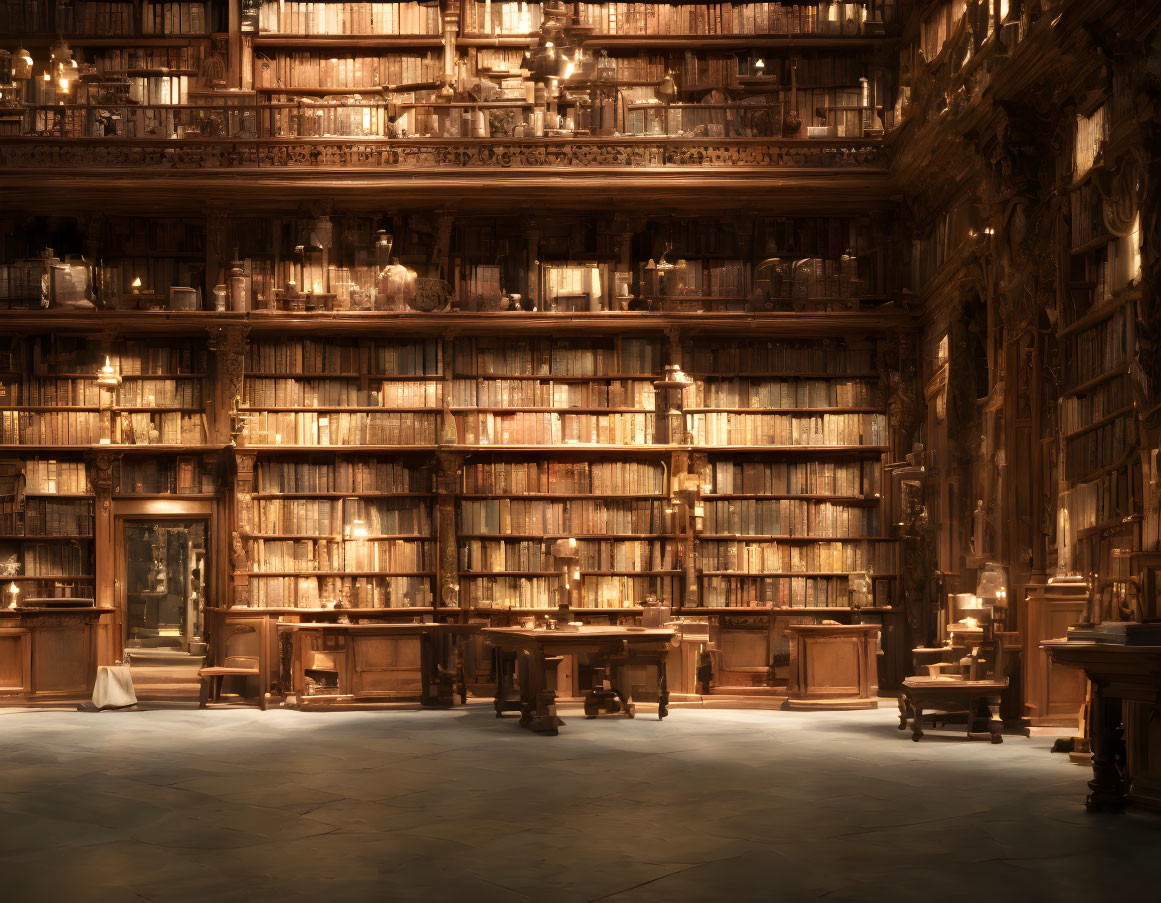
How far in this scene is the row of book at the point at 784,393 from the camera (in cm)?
1165

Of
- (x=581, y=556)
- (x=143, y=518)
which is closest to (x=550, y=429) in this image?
(x=581, y=556)

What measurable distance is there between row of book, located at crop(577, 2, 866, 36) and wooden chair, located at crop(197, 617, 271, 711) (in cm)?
561

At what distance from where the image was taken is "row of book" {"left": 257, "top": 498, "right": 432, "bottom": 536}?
1152cm

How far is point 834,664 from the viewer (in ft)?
34.0

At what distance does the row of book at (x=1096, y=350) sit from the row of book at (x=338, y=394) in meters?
5.20

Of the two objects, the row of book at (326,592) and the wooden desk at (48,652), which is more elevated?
the row of book at (326,592)

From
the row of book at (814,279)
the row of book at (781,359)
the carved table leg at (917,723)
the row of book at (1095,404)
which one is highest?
the row of book at (814,279)

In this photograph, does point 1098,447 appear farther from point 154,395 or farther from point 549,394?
point 154,395

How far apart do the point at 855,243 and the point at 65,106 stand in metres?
6.47

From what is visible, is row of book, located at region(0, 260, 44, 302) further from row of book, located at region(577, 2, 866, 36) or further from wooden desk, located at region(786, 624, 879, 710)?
wooden desk, located at region(786, 624, 879, 710)

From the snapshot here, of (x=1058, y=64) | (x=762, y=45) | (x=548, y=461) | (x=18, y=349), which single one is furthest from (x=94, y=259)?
(x=1058, y=64)

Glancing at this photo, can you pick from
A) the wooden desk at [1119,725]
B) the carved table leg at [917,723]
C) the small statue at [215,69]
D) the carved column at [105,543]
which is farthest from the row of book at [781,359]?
the wooden desk at [1119,725]

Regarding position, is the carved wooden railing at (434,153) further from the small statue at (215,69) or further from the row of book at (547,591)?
the row of book at (547,591)

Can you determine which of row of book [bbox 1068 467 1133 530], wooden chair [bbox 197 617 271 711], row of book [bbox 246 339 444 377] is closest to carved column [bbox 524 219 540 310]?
row of book [bbox 246 339 444 377]
